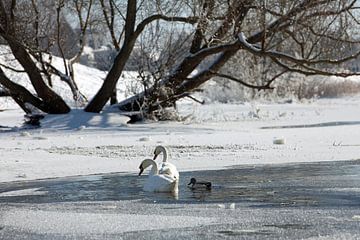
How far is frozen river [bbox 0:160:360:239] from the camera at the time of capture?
6984 millimetres

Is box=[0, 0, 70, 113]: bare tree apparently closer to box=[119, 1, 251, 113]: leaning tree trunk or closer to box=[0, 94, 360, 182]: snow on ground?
box=[0, 94, 360, 182]: snow on ground

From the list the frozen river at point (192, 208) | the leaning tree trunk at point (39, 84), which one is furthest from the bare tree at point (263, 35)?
the frozen river at point (192, 208)

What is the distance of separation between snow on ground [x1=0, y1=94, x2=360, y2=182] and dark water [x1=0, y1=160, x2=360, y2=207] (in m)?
1.03

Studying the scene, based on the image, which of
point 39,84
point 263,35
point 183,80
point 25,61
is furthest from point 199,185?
point 183,80

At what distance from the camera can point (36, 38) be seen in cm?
2653

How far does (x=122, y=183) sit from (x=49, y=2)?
17310 millimetres

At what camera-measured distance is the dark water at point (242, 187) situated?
913 cm

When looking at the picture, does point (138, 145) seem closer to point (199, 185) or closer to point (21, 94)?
point (199, 185)

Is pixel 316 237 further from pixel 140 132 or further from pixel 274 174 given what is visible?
pixel 140 132

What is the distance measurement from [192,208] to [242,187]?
210 centimetres

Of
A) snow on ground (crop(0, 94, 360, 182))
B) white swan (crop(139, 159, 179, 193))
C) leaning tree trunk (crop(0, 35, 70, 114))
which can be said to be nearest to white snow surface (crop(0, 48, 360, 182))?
snow on ground (crop(0, 94, 360, 182))

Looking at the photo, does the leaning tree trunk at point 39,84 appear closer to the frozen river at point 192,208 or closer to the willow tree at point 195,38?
the willow tree at point 195,38

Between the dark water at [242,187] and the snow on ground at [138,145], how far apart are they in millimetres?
1033

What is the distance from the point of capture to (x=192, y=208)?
27.5ft
